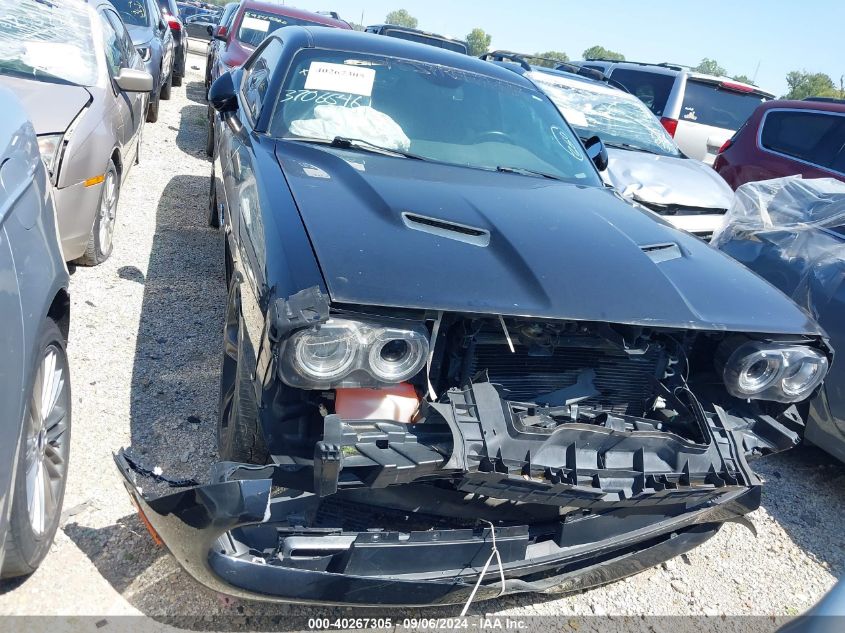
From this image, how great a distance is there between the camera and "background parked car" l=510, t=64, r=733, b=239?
576 centimetres

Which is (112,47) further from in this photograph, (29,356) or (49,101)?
(29,356)

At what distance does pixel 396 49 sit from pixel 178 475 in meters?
2.32

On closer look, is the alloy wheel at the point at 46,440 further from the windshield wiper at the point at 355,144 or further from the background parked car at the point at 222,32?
the background parked car at the point at 222,32

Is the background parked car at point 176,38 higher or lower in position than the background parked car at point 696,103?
lower

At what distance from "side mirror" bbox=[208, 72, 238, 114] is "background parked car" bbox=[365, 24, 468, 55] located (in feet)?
22.0

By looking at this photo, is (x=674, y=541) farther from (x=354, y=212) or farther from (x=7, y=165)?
(x=7, y=165)

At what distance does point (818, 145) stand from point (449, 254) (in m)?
5.62

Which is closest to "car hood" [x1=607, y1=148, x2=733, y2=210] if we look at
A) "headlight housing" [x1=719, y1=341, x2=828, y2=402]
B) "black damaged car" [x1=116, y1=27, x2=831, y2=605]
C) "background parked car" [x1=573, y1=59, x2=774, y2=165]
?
"background parked car" [x1=573, y1=59, x2=774, y2=165]

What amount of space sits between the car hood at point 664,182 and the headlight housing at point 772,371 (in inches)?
136

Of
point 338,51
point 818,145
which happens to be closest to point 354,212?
point 338,51

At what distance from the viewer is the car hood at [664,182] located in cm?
573

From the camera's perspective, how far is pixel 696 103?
8719mm

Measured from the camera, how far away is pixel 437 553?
1.96 meters

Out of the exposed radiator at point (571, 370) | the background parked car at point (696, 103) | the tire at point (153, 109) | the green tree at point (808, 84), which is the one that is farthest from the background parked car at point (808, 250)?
the green tree at point (808, 84)
